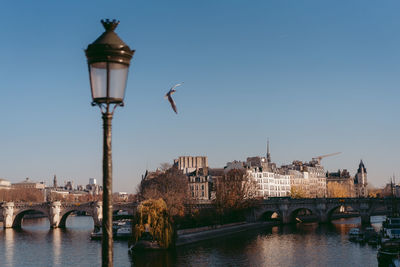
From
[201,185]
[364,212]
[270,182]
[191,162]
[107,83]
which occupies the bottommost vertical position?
[364,212]

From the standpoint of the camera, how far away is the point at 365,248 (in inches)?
2512

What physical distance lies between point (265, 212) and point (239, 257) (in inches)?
2230

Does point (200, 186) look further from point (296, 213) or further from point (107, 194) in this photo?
point (107, 194)

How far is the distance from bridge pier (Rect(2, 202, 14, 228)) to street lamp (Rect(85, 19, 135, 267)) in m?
118

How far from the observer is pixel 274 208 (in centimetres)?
11038

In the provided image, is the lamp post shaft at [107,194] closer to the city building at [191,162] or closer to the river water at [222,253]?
the river water at [222,253]

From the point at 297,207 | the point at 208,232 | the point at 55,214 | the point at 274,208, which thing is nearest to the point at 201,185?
the point at 274,208

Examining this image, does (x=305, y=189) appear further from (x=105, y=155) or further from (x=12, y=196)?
(x=105, y=155)

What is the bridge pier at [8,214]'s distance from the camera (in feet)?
379

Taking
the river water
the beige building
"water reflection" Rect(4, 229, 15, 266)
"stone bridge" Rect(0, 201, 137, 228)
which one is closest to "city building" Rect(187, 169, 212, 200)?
the beige building

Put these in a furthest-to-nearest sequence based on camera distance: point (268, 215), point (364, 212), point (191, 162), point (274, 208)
Result: point (191, 162) → point (268, 215) → point (274, 208) → point (364, 212)

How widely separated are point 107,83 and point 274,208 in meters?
106

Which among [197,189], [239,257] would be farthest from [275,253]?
[197,189]

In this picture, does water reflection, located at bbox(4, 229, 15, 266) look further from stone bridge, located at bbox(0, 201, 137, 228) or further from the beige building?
the beige building
